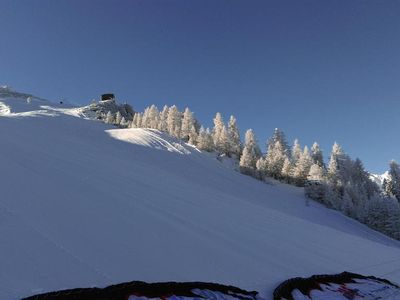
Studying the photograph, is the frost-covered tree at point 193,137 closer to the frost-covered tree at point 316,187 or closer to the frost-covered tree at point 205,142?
the frost-covered tree at point 205,142

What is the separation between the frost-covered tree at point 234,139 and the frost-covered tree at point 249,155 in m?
3.51

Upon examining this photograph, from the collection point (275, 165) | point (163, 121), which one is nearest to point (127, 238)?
point (275, 165)

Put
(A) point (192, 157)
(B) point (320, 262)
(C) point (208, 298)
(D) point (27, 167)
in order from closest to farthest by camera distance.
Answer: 1. (C) point (208, 298)
2. (B) point (320, 262)
3. (D) point (27, 167)
4. (A) point (192, 157)

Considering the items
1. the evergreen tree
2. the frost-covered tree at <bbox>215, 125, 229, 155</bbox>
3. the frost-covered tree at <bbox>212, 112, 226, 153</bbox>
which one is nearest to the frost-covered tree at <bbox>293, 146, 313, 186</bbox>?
the evergreen tree

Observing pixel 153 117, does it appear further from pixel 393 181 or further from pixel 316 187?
pixel 393 181

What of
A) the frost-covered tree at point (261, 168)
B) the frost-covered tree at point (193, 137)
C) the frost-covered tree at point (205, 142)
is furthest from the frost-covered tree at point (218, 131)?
the frost-covered tree at point (261, 168)

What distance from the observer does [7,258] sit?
237 inches

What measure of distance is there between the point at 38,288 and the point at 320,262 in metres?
9.32

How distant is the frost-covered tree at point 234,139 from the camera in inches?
3685

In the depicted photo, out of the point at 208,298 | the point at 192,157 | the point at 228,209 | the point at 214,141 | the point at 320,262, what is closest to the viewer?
the point at 208,298

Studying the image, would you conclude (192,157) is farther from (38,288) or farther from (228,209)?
(38,288)

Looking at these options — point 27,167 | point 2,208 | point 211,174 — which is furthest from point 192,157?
point 2,208

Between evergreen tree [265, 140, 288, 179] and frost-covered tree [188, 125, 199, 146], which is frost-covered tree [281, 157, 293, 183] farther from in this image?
frost-covered tree [188, 125, 199, 146]

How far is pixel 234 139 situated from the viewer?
318 ft
